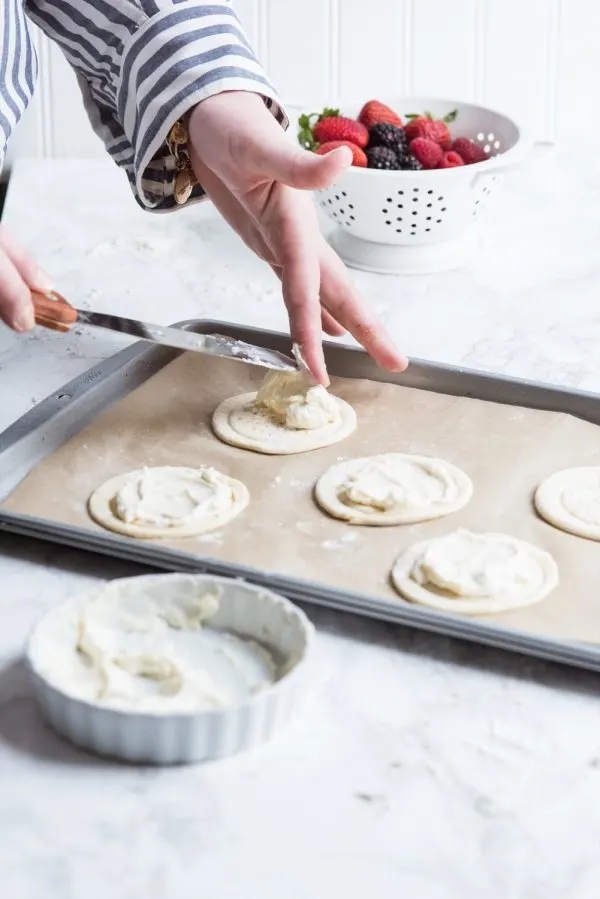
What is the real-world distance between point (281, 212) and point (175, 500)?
36 centimetres

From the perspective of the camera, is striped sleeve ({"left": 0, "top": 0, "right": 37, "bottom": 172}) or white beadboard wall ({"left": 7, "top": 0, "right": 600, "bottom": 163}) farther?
white beadboard wall ({"left": 7, "top": 0, "right": 600, "bottom": 163})

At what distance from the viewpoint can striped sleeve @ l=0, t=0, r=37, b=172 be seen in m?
1.32

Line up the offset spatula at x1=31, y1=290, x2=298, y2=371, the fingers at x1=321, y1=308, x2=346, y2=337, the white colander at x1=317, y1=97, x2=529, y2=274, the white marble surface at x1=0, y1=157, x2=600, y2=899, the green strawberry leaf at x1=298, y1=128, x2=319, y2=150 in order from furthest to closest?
the green strawberry leaf at x1=298, y1=128, x2=319, y2=150
the white colander at x1=317, y1=97, x2=529, y2=274
the fingers at x1=321, y1=308, x2=346, y2=337
the offset spatula at x1=31, y1=290, x2=298, y2=371
the white marble surface at x1=0, y1=157, x2=600, y2=899

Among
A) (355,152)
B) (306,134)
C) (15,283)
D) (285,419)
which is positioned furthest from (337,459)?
(306,134)

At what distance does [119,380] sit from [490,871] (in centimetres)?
82

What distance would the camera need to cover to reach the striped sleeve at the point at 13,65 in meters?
1.32

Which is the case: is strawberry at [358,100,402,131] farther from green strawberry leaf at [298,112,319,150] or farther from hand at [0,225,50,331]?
hand at [0,225,50,331]

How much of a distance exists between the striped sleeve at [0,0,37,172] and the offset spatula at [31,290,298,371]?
27 centimetres

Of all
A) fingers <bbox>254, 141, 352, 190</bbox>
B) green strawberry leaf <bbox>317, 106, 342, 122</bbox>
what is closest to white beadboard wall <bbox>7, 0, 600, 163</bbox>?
green strawberry leaf <bbox>317, 106, 342, 122</bbox>

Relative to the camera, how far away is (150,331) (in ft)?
4.13

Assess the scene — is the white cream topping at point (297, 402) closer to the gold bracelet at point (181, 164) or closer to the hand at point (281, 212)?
the hand at point (281, 212)

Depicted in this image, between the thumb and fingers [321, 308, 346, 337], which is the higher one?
the thumb

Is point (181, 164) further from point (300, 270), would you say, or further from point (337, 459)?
point (337, 459)

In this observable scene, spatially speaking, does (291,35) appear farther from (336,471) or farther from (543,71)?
(336,471)
